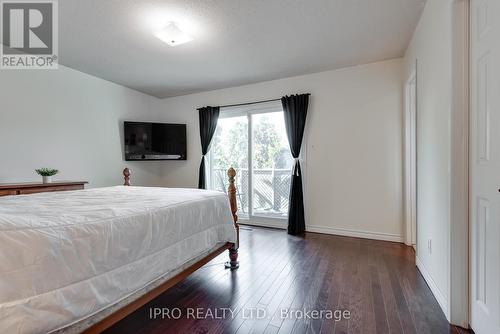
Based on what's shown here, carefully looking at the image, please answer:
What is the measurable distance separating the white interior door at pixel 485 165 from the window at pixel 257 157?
2.58 meters

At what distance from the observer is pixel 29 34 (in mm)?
2748

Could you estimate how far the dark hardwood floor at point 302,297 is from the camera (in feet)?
5.12

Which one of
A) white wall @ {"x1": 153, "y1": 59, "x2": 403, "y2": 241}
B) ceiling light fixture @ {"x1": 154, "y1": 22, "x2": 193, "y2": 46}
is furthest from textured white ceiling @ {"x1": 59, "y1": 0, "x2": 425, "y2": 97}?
white wall @ {"x1": 153, "y1": 59, "x2": 403, "y2": 241}

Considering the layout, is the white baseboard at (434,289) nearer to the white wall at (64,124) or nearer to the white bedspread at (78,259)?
the white bedspread at (78,259)

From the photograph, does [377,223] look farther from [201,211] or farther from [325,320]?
[201,211]

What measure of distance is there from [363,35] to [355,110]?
104 centimetres

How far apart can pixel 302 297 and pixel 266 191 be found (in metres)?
2.35

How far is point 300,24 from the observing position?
246cm

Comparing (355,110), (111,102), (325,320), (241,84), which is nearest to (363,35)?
(355,110)

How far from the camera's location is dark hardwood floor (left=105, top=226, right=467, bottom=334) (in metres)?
1.56

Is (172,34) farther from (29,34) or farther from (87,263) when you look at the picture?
(87,263)

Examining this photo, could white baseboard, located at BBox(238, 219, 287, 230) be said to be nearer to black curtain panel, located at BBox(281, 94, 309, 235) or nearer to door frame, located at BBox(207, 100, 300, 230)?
door frame, located at BBox(207, 100, 300, 230)

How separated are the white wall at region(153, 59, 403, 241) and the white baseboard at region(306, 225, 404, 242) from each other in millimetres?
12

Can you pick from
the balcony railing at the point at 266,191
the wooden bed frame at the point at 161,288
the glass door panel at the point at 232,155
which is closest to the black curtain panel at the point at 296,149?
the balcony railing at the point at 266,191
